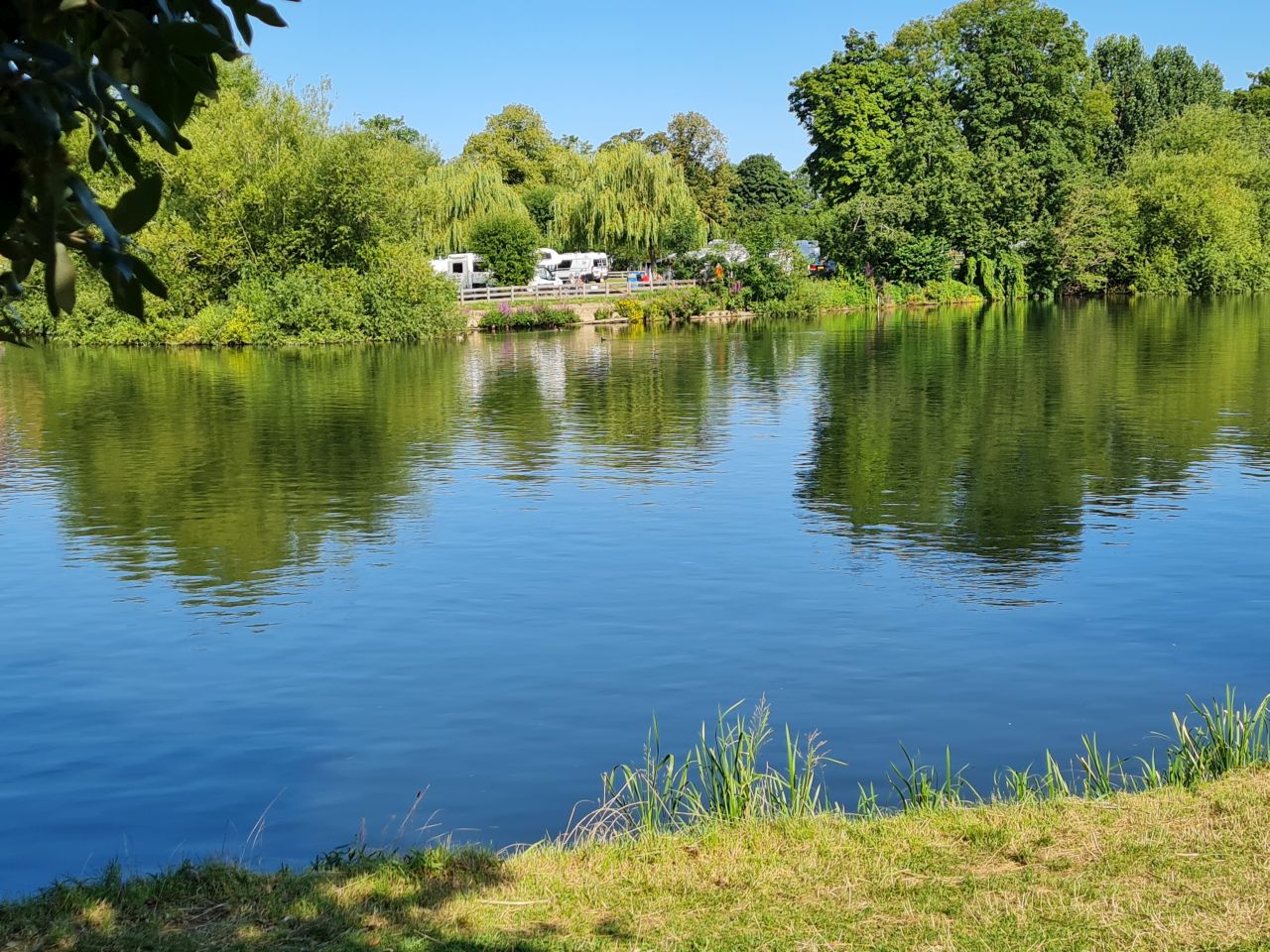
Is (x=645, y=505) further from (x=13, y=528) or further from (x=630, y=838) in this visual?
(x=630, y=838)

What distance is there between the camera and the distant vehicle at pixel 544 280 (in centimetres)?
6756

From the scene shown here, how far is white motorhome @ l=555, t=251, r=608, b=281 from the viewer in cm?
7400

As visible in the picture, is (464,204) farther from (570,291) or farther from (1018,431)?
→ (1018,431)

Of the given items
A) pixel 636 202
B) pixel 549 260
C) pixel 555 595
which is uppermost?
pixel 636 202

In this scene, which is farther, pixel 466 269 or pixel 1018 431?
pixel 466 269

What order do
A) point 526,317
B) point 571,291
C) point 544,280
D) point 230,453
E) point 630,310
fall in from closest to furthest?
point 230,453
point 526,317
point 630,310
point 571,291
point 544,280

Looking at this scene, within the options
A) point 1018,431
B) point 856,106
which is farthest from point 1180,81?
point 1018,431

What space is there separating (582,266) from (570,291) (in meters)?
7.16

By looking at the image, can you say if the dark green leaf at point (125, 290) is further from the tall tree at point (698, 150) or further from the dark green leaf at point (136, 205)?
the tall tree at point (698, 150)

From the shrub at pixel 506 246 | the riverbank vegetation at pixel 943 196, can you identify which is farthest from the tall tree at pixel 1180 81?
the shrub at pixel 506 246

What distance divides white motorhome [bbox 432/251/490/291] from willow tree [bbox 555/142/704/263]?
651cm

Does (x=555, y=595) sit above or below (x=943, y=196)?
below

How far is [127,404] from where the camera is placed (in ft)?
101

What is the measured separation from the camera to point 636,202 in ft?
233
